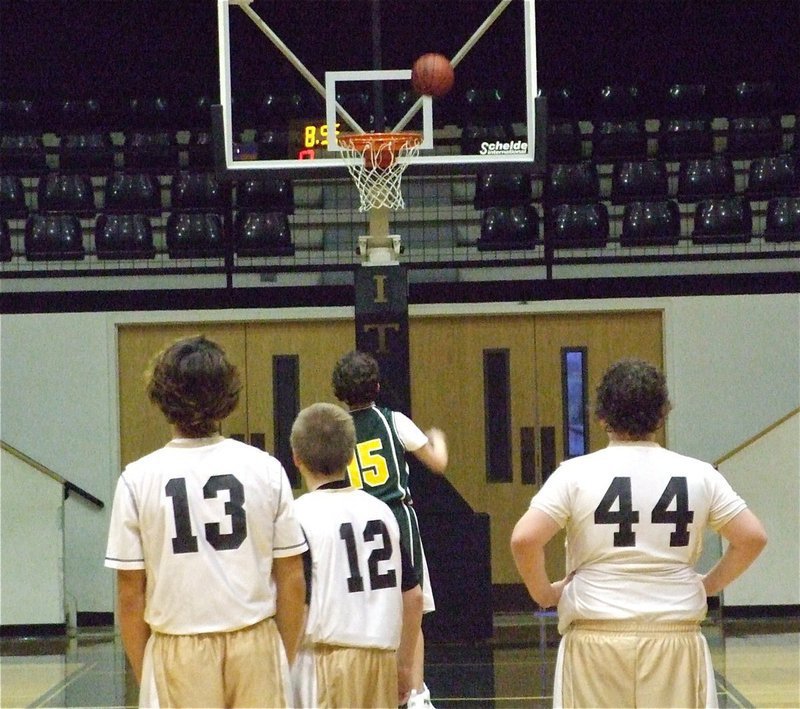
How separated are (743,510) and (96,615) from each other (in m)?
7.86

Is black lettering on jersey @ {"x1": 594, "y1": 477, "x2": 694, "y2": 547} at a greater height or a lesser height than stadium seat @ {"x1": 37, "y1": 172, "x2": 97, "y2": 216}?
lesser

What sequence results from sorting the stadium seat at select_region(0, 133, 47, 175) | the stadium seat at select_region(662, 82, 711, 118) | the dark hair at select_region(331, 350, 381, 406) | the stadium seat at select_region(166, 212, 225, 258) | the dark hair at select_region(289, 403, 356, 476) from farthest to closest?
the stadium seat at select_region(662, 82, 711, 118) → the stadium seat at select_region(0, 133, 47, 175) → the stadium seat at select_region(166, 212, 225, 258) → the dark hair at select_region(331, 350, 381, 406) → the dark hair at select_region(289, 403, 356, 476)

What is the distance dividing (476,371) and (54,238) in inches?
165

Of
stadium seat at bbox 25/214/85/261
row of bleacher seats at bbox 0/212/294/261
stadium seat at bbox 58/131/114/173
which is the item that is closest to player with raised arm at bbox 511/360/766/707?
row of bleacher seats at bbox 0/212/294/261

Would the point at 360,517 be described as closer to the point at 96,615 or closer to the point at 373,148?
the point at 373,148

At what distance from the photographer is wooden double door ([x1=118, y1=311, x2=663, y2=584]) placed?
35.8 ft

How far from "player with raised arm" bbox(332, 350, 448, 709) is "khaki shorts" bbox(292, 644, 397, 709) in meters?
1.75

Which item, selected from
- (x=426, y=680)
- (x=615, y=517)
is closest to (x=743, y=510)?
(x=615, y=517)

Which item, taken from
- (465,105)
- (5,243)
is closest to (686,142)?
(465,105)

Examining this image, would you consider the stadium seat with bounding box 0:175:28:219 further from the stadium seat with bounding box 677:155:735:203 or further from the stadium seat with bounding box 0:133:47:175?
the stadium seat with bounding box 677:155:735:203

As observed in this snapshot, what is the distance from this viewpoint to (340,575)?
11.5 ft

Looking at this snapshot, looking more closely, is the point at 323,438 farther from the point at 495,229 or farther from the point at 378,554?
the point at 495,229

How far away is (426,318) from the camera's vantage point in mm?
10953

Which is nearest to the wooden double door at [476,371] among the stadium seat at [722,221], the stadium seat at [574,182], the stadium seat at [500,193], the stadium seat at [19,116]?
the stadium seat at [722,221]
